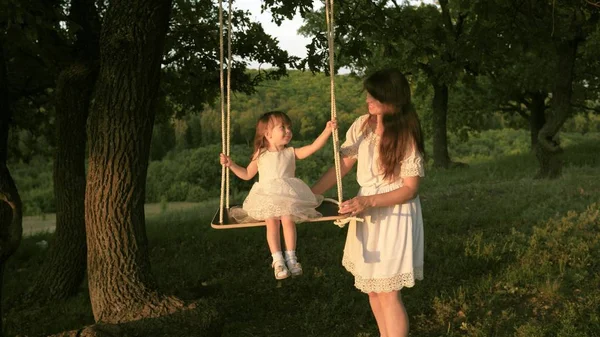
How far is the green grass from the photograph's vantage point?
21.8 feet

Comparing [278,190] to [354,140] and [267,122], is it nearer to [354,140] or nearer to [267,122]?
[267,122]

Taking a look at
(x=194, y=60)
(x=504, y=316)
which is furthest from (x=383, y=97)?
(x=194, y=60)

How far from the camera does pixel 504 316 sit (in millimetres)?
6496

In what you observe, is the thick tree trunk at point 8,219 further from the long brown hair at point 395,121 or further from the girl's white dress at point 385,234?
the long brown hair at point 395,121

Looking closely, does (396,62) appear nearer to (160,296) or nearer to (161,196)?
(161,196)

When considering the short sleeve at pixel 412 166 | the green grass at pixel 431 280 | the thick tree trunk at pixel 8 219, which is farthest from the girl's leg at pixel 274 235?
the thick tree trunk at pixel 8 219

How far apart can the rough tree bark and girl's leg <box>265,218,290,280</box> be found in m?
4.27

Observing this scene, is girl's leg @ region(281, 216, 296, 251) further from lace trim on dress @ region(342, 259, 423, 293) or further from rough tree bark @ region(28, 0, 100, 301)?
rough tree bark @ region(28, 0, 100, 301)

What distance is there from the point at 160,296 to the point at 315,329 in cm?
165

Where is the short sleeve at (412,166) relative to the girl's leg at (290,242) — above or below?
above

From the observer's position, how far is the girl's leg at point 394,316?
14.3ft

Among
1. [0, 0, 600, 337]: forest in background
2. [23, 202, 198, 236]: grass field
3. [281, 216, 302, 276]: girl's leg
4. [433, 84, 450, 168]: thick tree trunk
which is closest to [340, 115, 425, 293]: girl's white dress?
[281, 216, 302, 276]: girl's leg

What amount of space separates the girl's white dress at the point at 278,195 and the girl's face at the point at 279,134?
0.27ft

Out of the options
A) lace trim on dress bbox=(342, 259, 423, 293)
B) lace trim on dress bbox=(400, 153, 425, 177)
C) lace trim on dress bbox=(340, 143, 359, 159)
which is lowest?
lace trim on dress bbox=(342, 259, 423, 293)
